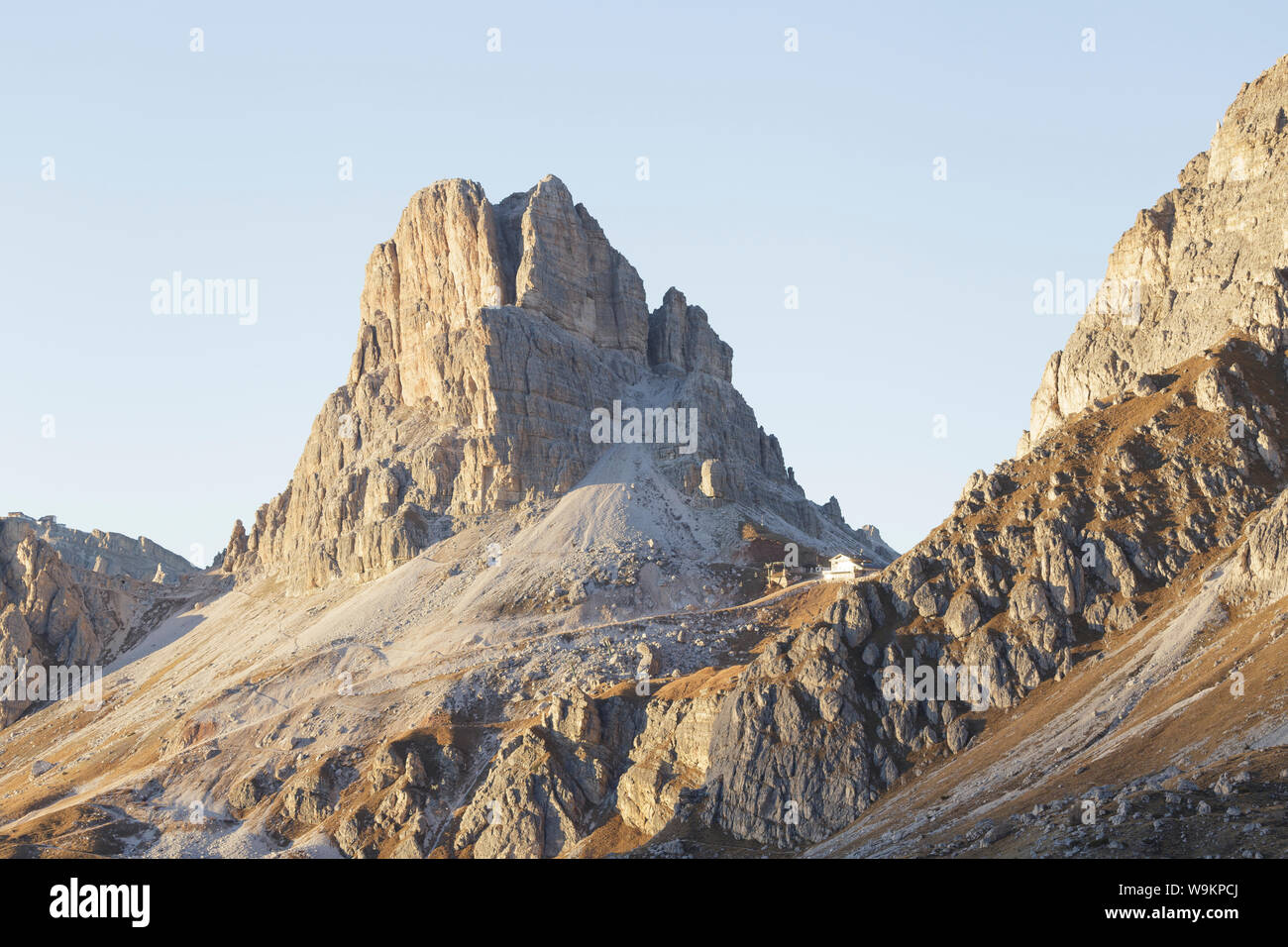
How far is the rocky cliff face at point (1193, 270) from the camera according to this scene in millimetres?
158000

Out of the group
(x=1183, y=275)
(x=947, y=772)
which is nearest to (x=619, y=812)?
(x=947, y=772)

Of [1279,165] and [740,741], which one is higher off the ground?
[1279,165]

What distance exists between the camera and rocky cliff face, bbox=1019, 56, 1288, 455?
158000 mm

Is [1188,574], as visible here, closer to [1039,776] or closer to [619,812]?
[1039,776]

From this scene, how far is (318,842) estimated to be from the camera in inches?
6230

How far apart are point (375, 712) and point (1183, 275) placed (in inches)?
4199

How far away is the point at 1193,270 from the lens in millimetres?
163625
